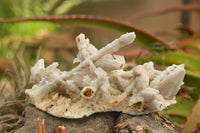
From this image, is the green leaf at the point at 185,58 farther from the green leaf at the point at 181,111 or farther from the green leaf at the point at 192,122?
Result: the green leaf at the point at 192,122

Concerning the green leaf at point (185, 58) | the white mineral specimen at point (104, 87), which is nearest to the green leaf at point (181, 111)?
the green leaf at point (185, 58)

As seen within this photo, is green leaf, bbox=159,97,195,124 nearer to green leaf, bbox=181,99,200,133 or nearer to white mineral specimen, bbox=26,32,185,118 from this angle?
green leaf, bbox=181,99,200,133

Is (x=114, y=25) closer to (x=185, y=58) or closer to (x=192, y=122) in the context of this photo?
(x=185, y=58)

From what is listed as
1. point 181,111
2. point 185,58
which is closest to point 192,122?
point 181,111

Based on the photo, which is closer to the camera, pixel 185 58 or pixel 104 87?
pixel 104 87

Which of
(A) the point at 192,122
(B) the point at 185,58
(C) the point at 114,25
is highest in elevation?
(C) the point at 114,25

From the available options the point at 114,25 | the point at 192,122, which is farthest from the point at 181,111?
the point at 114,25

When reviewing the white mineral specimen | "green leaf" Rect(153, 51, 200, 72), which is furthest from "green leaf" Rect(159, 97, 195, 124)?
the white mineral specimen

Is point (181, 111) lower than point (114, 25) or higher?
lower

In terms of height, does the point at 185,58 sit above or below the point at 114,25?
below
